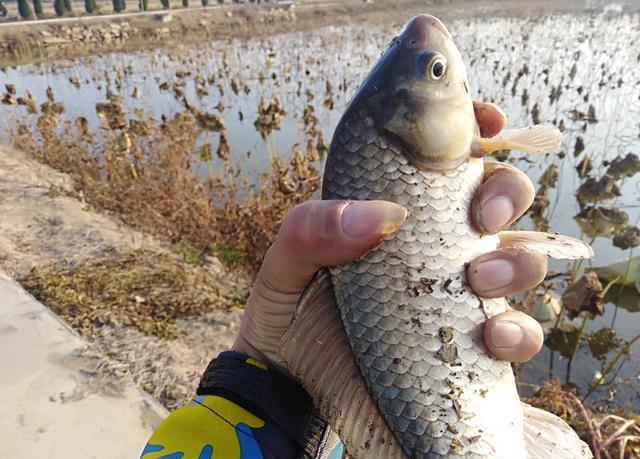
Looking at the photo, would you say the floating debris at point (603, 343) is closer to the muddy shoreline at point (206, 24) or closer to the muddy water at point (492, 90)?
the muddy water at point (492, 90)

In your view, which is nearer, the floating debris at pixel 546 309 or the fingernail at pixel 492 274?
the fingernail at pixel 492 274

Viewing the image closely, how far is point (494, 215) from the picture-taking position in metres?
1.90

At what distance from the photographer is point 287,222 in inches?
78.5

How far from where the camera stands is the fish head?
1.88 m

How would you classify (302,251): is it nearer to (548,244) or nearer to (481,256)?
(481,256)

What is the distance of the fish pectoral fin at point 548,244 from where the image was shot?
6.44 ft

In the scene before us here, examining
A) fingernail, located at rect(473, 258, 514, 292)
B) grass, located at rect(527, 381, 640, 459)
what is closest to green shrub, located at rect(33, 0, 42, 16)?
grass, located at rect(527, 381, 640, 459)

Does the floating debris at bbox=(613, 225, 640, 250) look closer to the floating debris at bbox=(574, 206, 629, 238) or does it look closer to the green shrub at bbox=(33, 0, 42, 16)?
the floating debris at bbox=(574, 206, 629, 238)

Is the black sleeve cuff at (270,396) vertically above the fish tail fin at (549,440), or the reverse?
the fish tail fin at (549,440)

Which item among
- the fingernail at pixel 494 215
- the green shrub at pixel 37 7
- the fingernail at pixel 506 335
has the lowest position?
the green shrub at pixel 37 7

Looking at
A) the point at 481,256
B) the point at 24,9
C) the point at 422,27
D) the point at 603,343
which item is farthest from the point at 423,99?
the point at 24,9

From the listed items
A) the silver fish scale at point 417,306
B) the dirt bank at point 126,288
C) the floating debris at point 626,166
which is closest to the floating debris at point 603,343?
the floating debris at point 626,166

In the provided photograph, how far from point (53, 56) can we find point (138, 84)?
11033 mm

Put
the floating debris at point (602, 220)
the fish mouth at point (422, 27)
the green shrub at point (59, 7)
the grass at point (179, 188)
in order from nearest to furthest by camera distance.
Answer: the fish mouth at point (422, 27)
the floating debris at point (602, 220)
the grass at point (179, 188)
the green shrub at point (59, 7)
